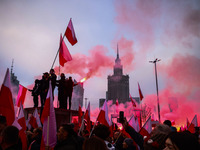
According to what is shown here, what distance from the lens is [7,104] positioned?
5.16 m

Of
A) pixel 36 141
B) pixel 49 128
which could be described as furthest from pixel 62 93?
pixel 49 128

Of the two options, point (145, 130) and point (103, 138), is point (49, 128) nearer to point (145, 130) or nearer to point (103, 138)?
point (103, 138)

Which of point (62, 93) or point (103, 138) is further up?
point (62, 93)

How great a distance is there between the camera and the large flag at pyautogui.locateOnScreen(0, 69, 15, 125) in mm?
5027

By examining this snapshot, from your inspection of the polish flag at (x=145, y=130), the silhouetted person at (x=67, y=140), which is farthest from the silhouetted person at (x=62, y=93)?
the silhouetted person at (x=67, y=140)

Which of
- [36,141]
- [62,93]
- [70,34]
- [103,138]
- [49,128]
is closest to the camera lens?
[103,138]

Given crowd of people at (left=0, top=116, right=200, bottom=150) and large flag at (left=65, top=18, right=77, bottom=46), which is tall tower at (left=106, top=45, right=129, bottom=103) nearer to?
large flag at (left=65, top=18, right=77, bottom=46)

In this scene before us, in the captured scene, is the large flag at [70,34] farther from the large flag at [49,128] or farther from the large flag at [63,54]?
the large flag at [49,128]

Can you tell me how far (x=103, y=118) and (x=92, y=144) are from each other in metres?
5.87

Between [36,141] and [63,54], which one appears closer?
[36,141]

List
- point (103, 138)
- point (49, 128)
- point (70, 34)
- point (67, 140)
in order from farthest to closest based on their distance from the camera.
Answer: point (70, 34)
point (49, 128)
point (67, 140)
point (103, 138)

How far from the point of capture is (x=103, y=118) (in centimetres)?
833

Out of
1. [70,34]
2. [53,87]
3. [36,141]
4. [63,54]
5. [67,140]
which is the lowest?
[36,141]

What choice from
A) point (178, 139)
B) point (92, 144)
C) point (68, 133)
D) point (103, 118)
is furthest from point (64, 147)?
point (103, 118)
